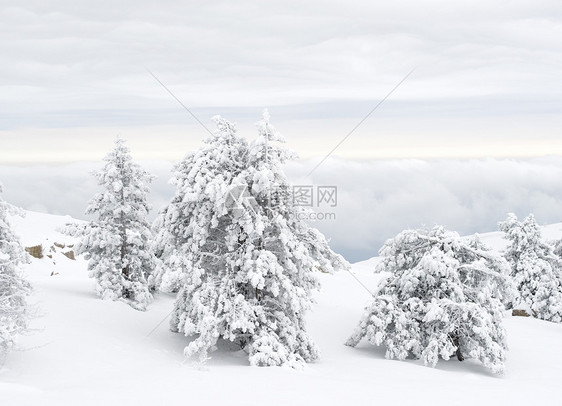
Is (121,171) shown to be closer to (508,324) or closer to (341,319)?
(341,319)

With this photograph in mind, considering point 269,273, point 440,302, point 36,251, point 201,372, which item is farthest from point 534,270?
point 36,251

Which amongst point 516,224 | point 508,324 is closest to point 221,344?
point 508,324

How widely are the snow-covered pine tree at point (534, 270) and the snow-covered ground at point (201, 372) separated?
8.94 meters

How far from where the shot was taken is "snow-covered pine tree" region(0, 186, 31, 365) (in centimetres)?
1412

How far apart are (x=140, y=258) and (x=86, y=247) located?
9.16ft

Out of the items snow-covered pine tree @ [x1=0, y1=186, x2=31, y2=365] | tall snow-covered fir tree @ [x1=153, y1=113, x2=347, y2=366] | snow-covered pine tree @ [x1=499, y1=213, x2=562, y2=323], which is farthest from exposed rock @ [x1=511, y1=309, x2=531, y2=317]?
snow-covered pine tree @ [x1=0, y1=186, x2=31, y2=365]

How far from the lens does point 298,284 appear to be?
18.9 m

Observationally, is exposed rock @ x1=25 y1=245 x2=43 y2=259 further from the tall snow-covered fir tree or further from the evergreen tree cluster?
the tall snow-covered fir tree

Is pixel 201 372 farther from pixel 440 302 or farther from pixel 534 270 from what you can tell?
pixel 534 270

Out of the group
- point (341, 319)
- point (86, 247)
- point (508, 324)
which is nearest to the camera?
point (86, 247)

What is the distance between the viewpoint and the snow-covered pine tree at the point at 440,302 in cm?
1980

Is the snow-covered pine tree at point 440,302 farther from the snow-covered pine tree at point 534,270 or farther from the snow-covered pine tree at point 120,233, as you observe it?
the snow-covered pine tree at point 534,270

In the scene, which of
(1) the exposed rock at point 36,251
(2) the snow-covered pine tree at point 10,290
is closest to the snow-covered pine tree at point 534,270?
(2) the snow-covered pine tree at point 10,290

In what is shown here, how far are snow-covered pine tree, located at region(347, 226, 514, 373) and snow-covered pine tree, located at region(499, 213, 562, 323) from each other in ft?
50.6
